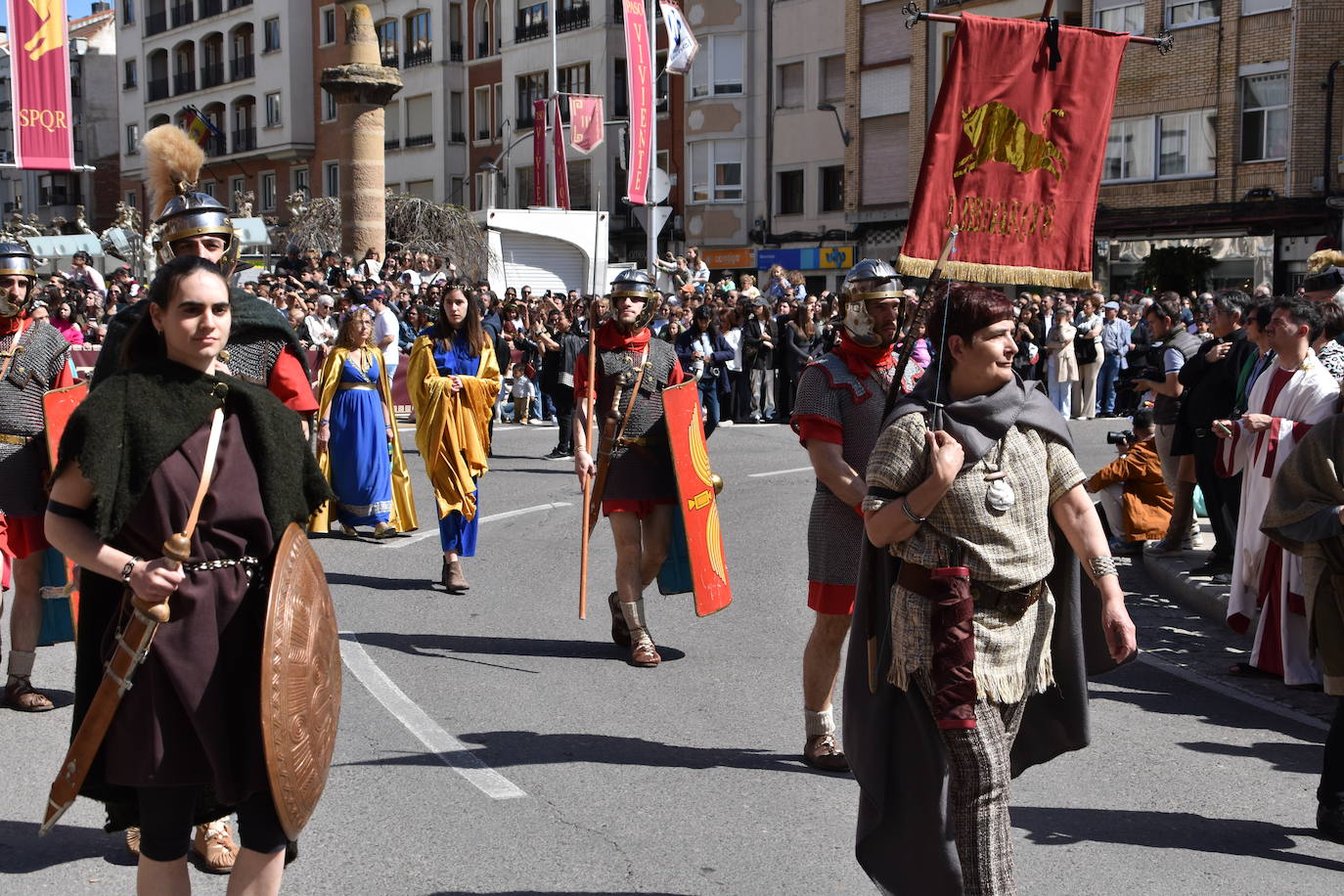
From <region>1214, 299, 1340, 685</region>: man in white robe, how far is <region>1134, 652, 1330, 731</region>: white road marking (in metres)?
0.15

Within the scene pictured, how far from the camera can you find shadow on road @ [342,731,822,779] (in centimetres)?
588

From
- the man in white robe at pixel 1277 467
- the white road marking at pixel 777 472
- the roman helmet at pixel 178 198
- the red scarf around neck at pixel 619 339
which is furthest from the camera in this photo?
the white road marking at pixel 777 472

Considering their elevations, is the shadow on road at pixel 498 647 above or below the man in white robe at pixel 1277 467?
below

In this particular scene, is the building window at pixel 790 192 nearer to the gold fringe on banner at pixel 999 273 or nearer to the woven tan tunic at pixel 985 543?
the gold fringe on banner at pixel 999 273

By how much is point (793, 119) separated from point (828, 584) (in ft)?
130

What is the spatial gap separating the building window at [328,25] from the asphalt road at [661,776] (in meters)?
55.5

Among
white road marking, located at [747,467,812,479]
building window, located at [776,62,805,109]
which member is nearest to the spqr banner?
white road marking, located at [747,467,812,479]

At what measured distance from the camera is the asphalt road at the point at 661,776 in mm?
4766

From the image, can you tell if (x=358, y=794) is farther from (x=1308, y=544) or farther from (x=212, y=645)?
(x=1308, y=544)

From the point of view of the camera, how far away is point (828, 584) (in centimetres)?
567

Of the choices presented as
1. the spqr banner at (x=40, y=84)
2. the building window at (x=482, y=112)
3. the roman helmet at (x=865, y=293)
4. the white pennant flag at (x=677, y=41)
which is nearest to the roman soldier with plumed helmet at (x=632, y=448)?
the roman helmet at (x=865, y=293)

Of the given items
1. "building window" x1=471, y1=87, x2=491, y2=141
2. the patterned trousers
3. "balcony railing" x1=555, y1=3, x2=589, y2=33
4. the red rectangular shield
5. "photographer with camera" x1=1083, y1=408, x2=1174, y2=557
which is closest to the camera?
the patterned trousers

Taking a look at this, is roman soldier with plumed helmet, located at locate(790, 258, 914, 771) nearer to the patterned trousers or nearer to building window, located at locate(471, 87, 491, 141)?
the patterned trousers

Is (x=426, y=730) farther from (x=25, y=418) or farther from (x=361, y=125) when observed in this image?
(x=361, y=125)
